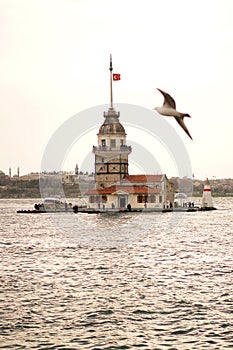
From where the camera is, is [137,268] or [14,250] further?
[14,250]

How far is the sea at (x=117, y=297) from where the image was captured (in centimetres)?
2106

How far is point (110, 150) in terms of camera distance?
105125mm

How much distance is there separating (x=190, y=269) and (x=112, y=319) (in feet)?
47.1

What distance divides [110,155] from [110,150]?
0.92 metres

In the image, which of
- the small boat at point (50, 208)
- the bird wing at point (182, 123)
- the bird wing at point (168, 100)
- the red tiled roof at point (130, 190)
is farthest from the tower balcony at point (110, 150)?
the bird wing at point (182, 123)

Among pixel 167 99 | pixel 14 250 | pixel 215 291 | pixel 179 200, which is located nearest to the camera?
pixel 167 99

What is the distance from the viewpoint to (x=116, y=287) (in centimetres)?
3088

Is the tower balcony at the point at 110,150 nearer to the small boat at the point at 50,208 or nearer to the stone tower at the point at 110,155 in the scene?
the stone tower at the point at 110,155

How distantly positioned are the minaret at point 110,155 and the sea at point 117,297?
51.0 m

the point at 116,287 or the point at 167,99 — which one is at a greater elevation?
the point at 167,99

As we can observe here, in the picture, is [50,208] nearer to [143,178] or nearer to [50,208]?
[50,208]

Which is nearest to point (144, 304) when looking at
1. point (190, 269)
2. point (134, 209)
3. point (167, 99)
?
point (190, 269)

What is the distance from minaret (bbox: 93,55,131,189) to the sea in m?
51.0

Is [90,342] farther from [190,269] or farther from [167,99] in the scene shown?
[190,269]
